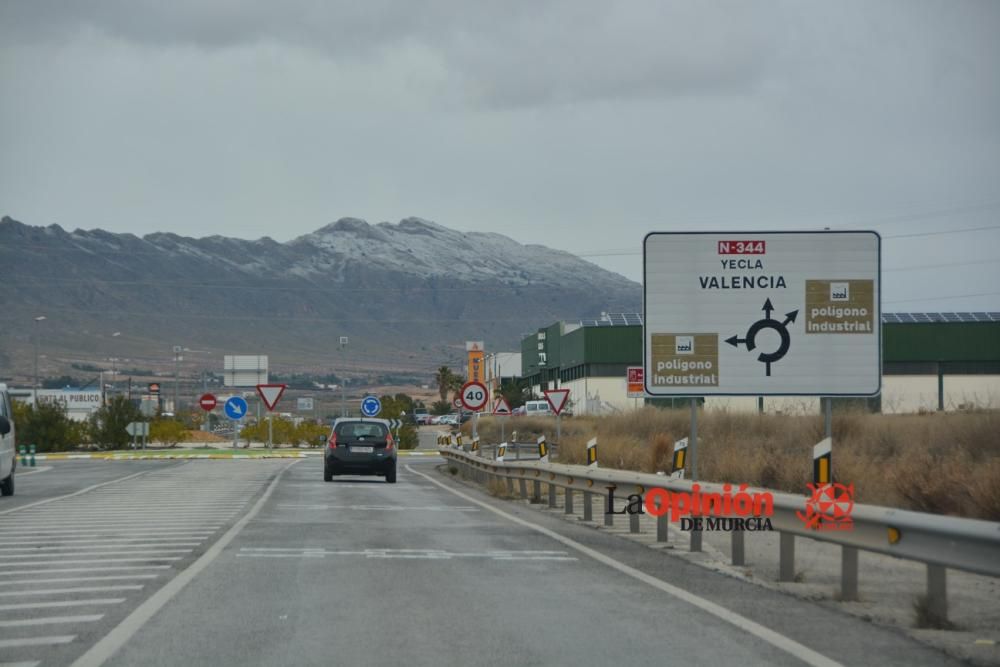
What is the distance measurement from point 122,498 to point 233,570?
13454 mm

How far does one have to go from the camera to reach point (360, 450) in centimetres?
3384

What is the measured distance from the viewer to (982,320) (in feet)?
322

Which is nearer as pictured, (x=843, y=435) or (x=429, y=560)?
(x=429, y=560)

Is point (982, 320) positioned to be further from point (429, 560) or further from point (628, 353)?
point (429, 560)

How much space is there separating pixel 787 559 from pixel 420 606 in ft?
11.8

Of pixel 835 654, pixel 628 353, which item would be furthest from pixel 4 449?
pixel 628 353

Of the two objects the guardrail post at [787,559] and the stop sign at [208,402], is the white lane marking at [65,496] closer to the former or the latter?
the guardrail post at [787,559]

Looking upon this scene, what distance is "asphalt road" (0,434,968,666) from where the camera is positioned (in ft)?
28.3

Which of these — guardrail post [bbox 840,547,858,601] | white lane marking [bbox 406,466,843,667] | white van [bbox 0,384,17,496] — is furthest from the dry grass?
white van [bbox 0,384,17,496]

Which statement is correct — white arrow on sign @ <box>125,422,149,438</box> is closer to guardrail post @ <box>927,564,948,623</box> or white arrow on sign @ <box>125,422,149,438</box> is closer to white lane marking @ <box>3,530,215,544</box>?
white lane marking @ <box>3,530,215,544</box>

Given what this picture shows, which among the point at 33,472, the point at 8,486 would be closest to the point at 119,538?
the point at 8,486

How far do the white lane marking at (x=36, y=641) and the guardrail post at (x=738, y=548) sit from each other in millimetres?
6654

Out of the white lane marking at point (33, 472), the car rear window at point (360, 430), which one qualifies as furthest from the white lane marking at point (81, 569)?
the white lane marking at point (33, 472)

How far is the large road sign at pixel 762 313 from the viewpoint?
18.0 m
